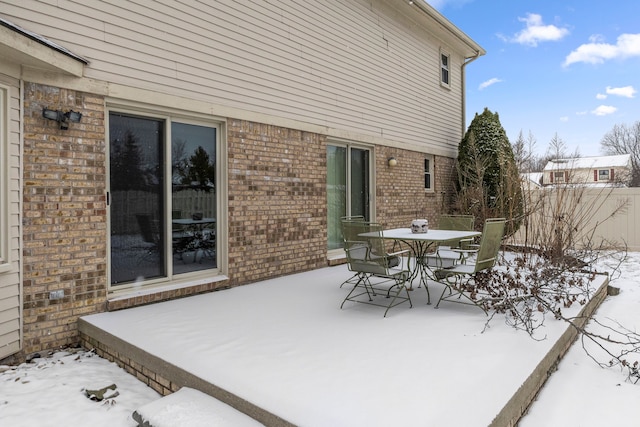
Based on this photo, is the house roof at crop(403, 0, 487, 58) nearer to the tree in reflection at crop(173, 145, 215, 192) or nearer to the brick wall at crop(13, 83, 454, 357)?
the brick wall at crop(13, 83, 454, 357)

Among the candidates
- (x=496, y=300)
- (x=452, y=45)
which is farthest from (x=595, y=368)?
(x=452, y=45)

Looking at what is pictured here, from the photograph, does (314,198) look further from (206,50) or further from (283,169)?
(206,50)

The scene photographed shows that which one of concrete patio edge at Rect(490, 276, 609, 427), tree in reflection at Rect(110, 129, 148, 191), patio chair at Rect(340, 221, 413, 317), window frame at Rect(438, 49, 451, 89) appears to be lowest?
concrete patio edge at Rect(490, 276, 609, 427)

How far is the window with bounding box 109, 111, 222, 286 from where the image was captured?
4391 mm

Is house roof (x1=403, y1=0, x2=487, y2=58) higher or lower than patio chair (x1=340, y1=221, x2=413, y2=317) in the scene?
higher

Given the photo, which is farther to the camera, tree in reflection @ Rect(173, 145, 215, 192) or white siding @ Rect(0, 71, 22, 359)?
tree in reflection @ Rect(173, 145, 215, 192)

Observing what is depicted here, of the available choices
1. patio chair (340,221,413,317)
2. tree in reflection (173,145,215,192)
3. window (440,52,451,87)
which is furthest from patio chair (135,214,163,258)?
window (440,52,451,87)

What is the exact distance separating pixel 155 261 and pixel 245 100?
2.39m

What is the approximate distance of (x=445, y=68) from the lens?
10852 millimetres

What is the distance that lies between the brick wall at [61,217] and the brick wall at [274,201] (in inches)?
65.2

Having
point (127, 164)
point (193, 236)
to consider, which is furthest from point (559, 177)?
point (127, 164)

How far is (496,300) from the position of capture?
4.34m

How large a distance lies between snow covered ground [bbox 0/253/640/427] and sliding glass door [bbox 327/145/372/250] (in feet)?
11.5

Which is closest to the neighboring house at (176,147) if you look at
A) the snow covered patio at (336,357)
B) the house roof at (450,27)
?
the snow covered patio at (336,357)
